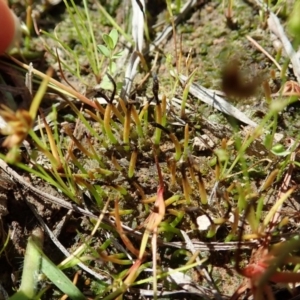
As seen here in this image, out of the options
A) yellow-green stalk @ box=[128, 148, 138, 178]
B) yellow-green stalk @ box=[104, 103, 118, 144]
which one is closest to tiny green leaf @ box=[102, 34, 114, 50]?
yellow-green stalk @ box=[104, 103, 118, 144]

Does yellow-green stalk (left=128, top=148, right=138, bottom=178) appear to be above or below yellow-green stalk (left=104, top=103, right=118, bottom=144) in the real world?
below

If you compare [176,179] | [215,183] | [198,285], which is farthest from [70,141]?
[198,285]

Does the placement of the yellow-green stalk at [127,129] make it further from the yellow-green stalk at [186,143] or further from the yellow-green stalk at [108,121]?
the yellow-green stalk at [186,143]

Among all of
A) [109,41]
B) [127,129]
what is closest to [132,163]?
[127,129]

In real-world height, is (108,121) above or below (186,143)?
above

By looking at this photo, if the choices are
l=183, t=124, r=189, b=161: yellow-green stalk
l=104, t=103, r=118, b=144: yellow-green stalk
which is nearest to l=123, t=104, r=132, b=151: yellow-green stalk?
l=104, t=103, r=118, b=144: yellow-green stalk

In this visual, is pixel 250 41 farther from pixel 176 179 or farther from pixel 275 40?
pixel 176 179

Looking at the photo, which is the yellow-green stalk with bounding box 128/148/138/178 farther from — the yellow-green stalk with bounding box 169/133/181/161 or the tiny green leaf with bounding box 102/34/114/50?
the tiny green leaf with bounding box 102/34/114/50

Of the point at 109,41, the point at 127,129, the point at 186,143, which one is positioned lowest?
the point at 186,143

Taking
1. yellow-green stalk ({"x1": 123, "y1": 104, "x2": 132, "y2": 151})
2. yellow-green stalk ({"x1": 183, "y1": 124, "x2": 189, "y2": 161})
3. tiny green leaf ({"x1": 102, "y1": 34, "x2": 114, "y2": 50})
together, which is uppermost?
tiny green leaf ({"x1": 102, "y1": 34, "x2": 114, "y2": 50})

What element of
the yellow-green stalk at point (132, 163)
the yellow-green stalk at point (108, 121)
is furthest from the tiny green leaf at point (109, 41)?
the yellow-green stalk at point (132, 163)

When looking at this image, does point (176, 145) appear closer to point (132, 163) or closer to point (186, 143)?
point (186, 143)
